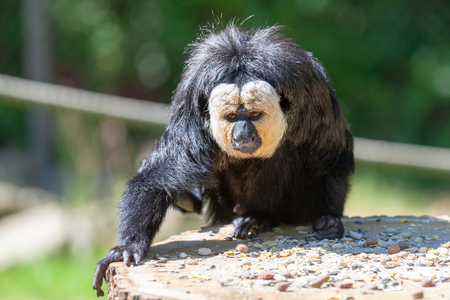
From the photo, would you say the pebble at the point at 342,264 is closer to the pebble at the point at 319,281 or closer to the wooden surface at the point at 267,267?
the wooden surface at the point at 267,267

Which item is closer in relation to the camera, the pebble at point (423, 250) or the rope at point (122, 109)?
the pebble at point (423, 250)

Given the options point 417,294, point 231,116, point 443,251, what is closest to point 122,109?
point 231,116

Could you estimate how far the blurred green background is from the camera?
614cm

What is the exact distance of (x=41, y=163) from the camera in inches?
360

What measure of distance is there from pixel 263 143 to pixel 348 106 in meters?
6.22

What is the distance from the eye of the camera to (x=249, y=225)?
319cm

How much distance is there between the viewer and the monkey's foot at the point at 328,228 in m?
3.07

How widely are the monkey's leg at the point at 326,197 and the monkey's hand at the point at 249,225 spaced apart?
0.32 meters

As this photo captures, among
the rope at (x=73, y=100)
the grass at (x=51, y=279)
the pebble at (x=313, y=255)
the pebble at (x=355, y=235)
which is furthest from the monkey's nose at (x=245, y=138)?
the grass at (x=51, y=279)

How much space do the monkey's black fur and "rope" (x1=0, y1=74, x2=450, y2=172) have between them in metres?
2.60

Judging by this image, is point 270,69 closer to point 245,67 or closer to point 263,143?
point 245,67

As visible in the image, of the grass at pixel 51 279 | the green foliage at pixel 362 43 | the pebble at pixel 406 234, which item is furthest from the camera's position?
the green foliage at pixel 362 43

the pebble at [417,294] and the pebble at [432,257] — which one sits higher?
the pebble at [432,257]

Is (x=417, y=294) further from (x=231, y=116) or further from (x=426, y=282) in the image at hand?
(x=231, y=116)
